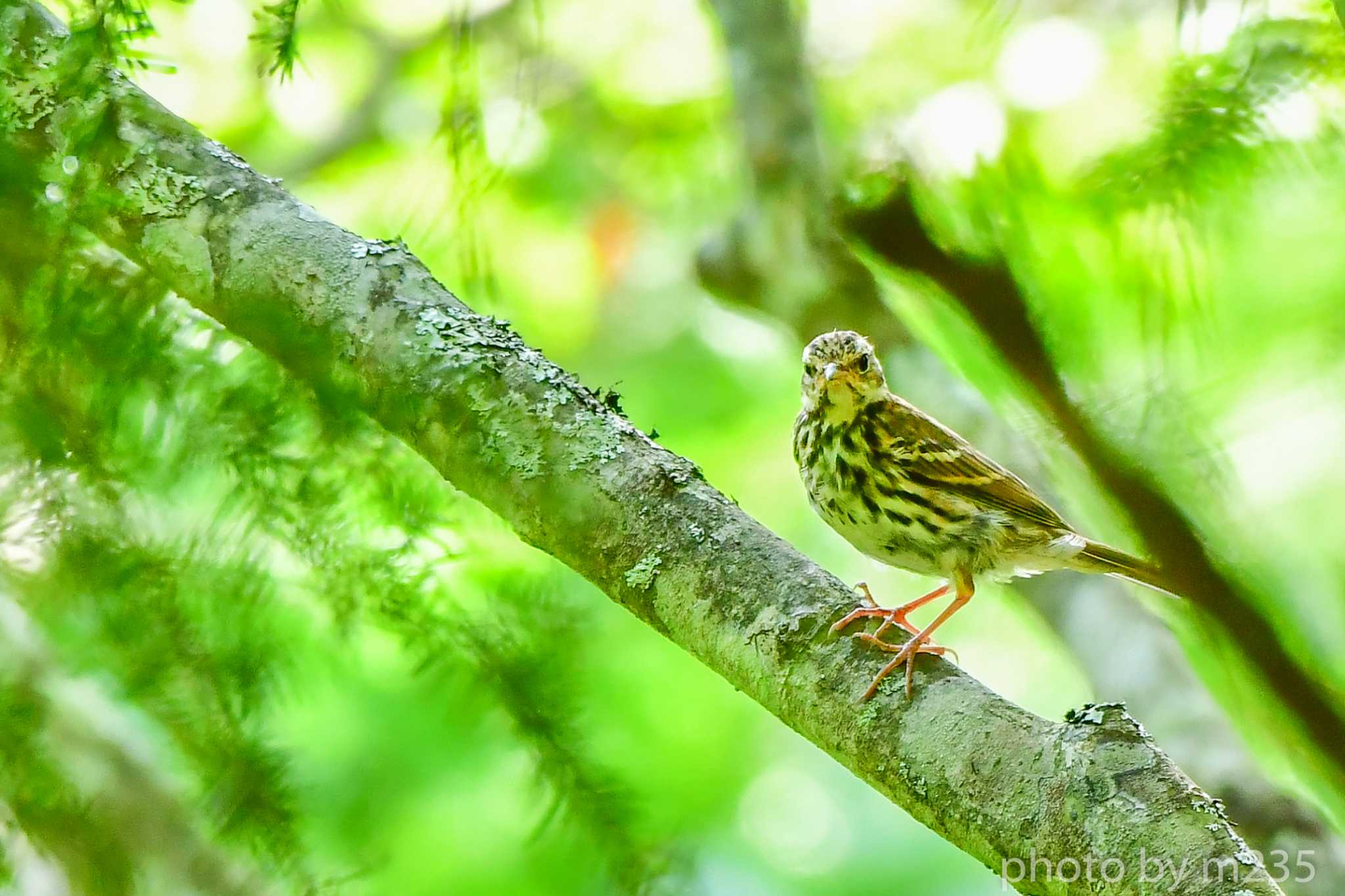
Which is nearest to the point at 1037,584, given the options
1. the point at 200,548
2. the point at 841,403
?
the point at 841,403

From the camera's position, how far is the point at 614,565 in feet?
6.72

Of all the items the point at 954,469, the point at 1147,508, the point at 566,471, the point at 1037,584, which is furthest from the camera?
the point at 1037,584

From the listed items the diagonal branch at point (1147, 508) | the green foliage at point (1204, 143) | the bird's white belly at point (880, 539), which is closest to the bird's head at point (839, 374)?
the bird's white belly at point (880, 539)

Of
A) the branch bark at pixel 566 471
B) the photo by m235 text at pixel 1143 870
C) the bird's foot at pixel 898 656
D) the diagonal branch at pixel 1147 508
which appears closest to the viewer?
the diagonal branch at pixel 1147 508

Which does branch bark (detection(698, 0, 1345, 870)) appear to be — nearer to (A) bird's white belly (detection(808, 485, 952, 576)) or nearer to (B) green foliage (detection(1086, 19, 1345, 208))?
(A) bird's white belly (detection(808, 485, 952, 576))

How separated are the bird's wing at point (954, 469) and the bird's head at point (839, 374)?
12 centimetres

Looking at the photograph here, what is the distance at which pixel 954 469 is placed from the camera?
385 cm

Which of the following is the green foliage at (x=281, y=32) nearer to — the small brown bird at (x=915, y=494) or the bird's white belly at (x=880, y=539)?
the small brown bird at (x=915, y=494)

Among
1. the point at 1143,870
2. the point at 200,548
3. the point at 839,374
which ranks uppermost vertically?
the point at 839,374

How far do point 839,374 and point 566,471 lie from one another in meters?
1.93

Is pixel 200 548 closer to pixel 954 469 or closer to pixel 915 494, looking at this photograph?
pixel 915 494

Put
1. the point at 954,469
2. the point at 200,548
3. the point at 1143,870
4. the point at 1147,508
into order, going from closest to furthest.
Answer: the point at 1147,508
the point at 1143,870
the point at 200,548
the point at 954,469

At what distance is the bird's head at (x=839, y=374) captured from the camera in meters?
3.87

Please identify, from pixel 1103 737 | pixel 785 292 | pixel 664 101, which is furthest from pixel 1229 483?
pixel 664 101
